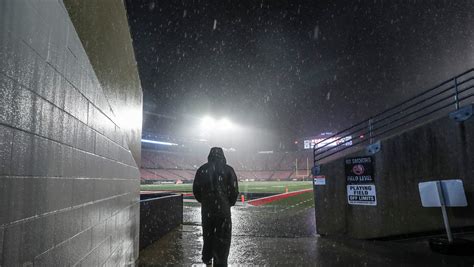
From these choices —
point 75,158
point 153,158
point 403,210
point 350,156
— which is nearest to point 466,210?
point 403,210

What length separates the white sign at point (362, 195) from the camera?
7562 mm

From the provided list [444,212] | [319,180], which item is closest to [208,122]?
[319,180]

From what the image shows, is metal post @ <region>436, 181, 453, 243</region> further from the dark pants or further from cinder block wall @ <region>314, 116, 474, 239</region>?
the dark pants

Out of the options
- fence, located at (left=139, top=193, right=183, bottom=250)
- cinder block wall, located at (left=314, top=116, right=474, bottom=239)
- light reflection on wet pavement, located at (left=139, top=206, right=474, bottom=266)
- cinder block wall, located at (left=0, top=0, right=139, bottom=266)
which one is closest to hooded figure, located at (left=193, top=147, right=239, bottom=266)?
light reflection on wet pavement, located at (left=139, top=206, right=474, bottom=266)

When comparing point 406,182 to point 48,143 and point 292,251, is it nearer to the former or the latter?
point 292,251

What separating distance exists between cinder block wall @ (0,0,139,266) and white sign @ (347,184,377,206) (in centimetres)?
621

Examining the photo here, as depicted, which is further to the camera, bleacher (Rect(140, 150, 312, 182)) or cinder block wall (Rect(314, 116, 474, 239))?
bleacher (Rect(140, 150, 312, 182))

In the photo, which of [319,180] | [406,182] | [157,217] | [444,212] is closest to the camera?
[444,212]

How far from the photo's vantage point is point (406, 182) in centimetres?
691

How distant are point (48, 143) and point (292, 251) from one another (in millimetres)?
5460

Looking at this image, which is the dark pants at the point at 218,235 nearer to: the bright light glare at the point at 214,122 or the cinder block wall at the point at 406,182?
the cinder block wall at the point at 406,182

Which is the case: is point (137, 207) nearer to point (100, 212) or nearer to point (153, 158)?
point (100, 212)

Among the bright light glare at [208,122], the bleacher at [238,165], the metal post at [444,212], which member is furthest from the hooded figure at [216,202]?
the bright light glare at [208,122]

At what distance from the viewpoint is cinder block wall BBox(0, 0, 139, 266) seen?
4.92 ft
